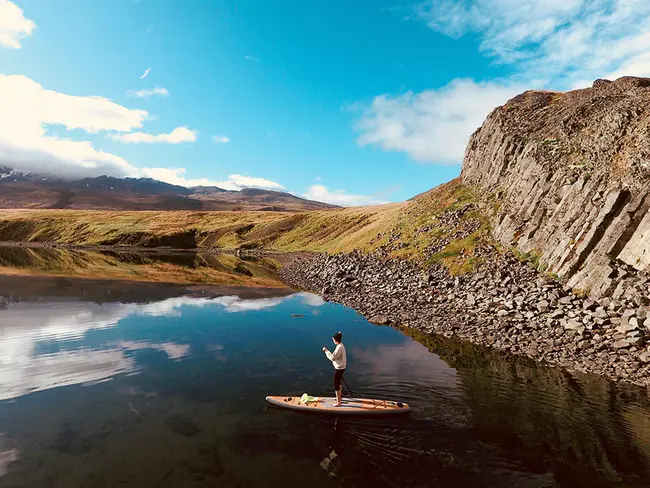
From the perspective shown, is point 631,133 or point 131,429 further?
point 631,133

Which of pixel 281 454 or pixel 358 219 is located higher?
pixel 358 219

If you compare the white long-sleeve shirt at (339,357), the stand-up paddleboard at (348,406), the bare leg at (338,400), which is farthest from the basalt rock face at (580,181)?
the bare leg at (338,400)

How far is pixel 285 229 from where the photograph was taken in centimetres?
16512

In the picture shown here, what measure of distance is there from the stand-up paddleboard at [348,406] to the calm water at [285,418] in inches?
19.5

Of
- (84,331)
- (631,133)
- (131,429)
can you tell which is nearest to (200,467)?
(131,429)

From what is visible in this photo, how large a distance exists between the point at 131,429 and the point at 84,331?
22.3m

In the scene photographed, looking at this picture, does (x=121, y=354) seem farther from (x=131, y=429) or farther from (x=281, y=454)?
(x=281, y=454)

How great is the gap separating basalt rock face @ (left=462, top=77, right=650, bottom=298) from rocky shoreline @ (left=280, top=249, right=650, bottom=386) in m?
2.28

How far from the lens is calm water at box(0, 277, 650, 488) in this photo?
15.3 meters

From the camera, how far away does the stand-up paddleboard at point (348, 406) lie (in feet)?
66.0

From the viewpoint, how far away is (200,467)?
15.5 metres

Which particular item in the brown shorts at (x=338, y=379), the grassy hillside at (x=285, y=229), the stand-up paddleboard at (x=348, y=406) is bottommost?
the stand-up paddleboard at (x=348, y=406)

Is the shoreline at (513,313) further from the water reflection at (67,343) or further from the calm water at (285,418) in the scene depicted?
the water reflection at (67,343)

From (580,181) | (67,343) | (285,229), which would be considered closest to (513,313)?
(580,181)
